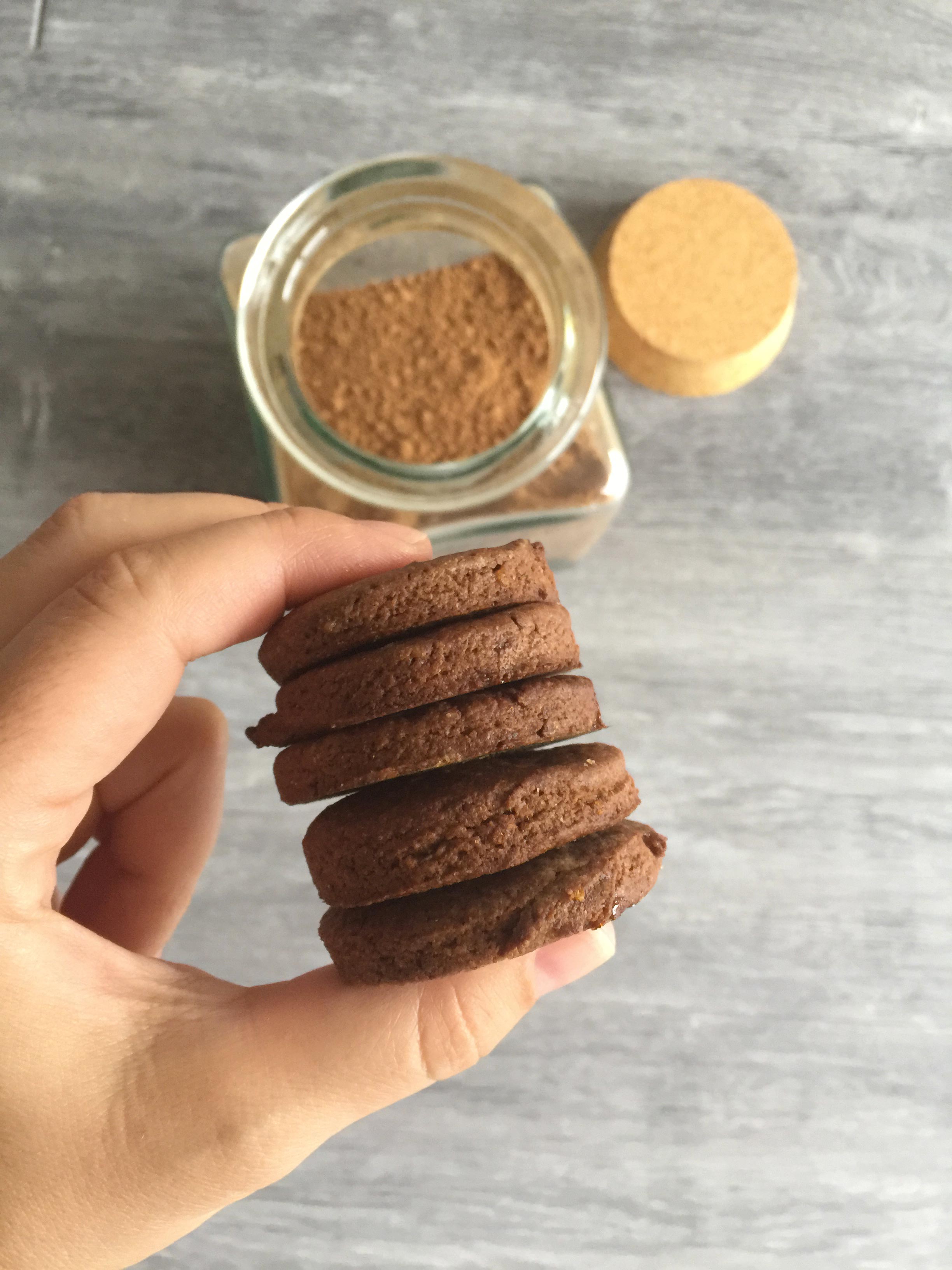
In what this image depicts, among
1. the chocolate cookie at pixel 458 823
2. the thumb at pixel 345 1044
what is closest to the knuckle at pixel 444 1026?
the thumb at pixel 345 1044

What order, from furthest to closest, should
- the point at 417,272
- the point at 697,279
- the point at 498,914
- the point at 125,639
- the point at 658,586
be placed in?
the point at 658,586, the point at 697,279, the point at 417,272, the point at 125,639, the point at 498,914

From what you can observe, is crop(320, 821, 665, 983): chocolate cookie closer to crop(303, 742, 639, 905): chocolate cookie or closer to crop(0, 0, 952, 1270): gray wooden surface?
crop(303, 742, 639, 905): chocolate cookie

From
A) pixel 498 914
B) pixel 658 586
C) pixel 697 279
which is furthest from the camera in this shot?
pixel 658 586

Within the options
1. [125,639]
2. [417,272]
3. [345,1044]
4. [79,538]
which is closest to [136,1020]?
[345,1044]

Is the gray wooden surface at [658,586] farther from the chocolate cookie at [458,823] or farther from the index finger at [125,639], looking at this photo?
the chocolate cookie at [458,823]

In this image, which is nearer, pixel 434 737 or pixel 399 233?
pixel 434 737

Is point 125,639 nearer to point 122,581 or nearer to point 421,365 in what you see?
point 122,581
